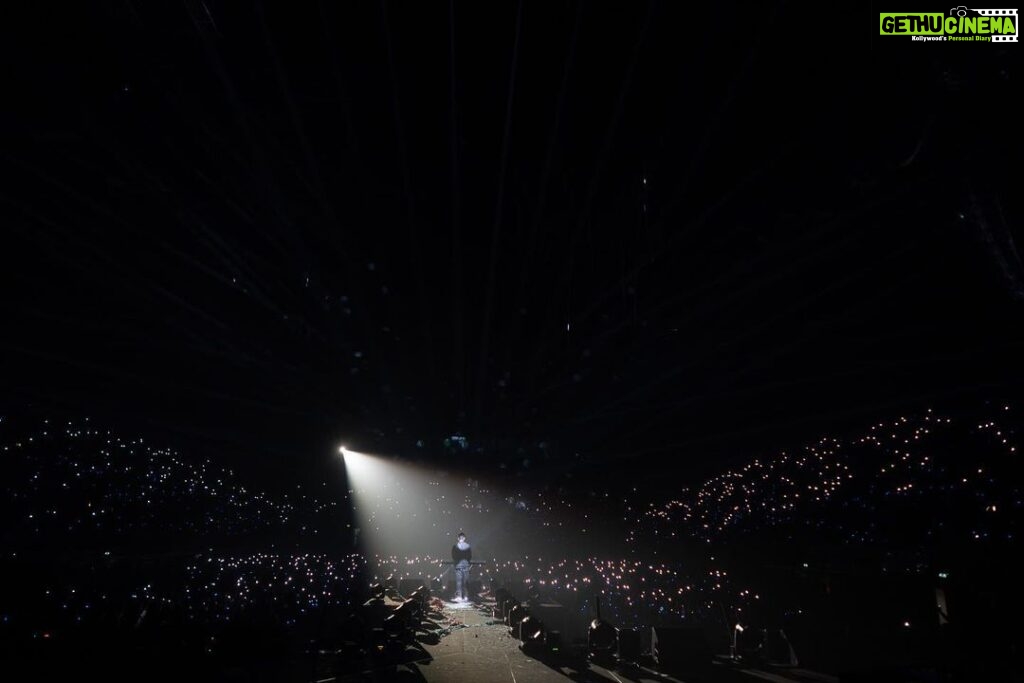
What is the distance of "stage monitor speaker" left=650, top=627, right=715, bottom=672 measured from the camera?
841cm

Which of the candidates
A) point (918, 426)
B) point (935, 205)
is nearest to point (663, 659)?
point (918, 426)

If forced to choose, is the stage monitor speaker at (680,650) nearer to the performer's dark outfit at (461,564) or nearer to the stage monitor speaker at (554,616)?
the stage monitor speaker at (554,616)

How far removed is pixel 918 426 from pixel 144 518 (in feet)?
61.4

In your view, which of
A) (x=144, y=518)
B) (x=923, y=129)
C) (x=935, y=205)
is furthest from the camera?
(x=144, y=518)

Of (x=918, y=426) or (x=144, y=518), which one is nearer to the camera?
(x=918, y=426)

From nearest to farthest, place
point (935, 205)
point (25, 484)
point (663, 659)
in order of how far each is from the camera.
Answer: point (935, 205) → point (663, 659) → point (25, 484)

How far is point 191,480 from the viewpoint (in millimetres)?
16172

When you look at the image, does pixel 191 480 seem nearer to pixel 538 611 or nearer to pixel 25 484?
pixel 25 484
